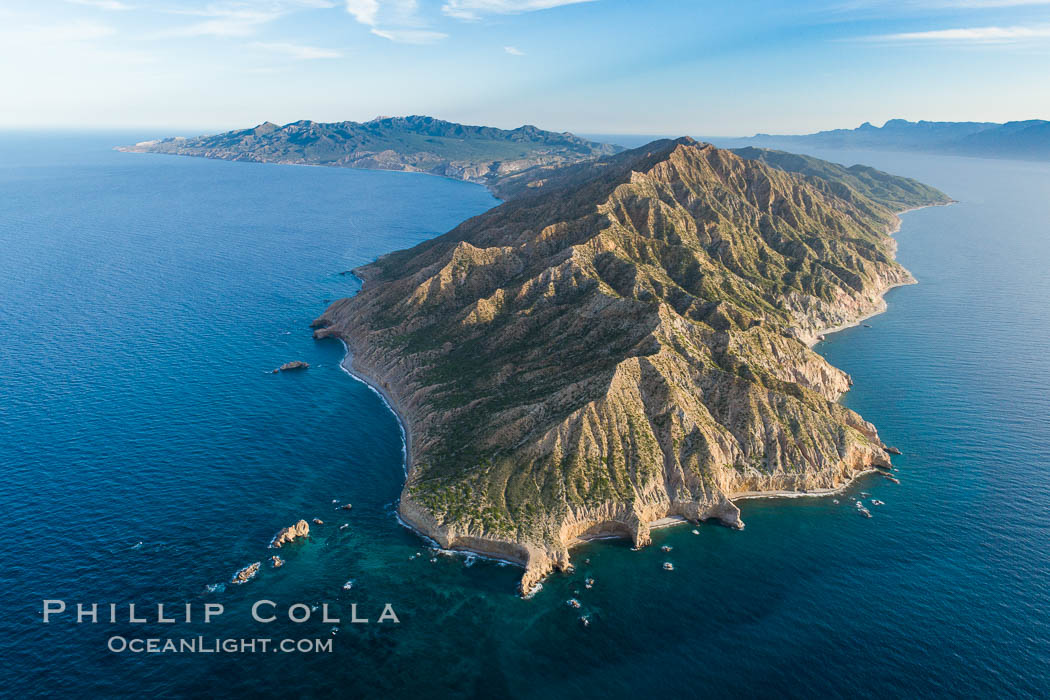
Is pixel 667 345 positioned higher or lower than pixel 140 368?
higher

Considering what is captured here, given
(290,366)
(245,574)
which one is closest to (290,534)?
(245,574)

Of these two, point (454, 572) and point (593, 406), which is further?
point (593, 406)

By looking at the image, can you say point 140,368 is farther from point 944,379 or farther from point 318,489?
point 944,379

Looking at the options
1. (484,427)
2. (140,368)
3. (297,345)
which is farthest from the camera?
(297,345)

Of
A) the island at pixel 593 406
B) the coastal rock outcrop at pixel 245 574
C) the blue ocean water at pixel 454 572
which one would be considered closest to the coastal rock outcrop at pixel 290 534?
the blue ocean water at pixel 454 572

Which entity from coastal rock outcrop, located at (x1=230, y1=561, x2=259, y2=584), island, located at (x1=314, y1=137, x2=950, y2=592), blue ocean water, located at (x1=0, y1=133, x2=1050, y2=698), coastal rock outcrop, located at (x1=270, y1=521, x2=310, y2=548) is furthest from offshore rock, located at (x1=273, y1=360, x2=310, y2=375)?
coastal rock outcrop, located at (x1=230, y1=561, x2=259, y2=584)

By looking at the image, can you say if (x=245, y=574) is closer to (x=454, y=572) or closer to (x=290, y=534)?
(x=290, y=534)

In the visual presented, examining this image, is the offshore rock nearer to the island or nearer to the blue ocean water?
the island

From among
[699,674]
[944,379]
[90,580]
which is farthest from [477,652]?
[944,379]
